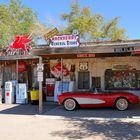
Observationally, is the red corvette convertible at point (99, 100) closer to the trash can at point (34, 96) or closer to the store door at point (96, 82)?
the store door at point (96, 82)

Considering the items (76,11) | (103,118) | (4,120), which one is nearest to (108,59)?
(103,118)

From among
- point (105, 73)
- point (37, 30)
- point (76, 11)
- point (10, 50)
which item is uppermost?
point (76, 11)

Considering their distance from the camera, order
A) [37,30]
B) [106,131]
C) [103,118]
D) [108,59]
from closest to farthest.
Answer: [106,131] < [103,118] < [108,59] < [37,30]

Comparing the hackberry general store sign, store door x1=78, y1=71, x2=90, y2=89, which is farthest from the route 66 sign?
the hackberry general store sign

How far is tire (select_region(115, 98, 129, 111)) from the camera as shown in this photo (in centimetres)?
1473

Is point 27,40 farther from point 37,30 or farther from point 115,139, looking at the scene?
point 37,30

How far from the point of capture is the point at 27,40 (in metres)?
19.0

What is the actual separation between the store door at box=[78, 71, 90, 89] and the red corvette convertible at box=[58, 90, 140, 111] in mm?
3362

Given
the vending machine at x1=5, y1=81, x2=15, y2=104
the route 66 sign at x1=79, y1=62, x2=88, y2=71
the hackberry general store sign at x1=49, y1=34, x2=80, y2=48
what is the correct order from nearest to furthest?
the hackberry general store sign at x1=49, y1=34, x2=80, y2=48 < the route 66 sign at x1=79, y1=62, x2=88, y2=71 < the vending machine at x1=5, y1=81, x2=15, y2=104

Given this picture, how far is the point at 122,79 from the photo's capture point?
59.3 feet

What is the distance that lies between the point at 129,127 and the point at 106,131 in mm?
989

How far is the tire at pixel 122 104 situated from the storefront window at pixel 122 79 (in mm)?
3294

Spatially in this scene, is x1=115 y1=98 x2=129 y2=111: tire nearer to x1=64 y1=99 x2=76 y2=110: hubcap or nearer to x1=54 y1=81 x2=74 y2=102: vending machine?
x1=64 y1=99 x2=76 y2=110: hubcap

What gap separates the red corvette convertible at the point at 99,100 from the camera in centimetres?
1471
